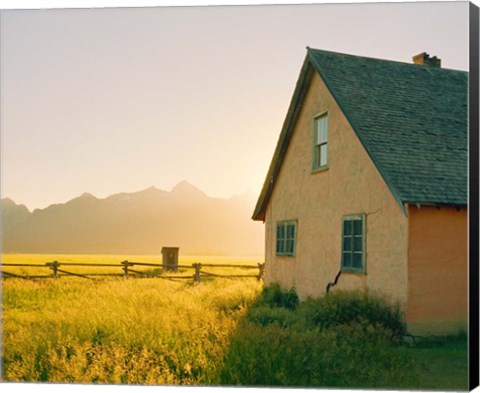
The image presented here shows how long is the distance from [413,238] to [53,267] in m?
12.0

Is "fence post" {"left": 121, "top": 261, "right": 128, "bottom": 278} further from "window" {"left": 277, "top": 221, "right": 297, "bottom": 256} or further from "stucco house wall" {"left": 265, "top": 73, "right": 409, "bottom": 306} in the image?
"window" {"left": 277, "top": 221, "right": 297, "bottom": 256}

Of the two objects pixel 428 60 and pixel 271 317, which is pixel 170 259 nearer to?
pixel 271 317

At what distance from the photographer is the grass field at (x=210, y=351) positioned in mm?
9109

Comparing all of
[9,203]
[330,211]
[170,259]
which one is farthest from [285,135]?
[9,203]

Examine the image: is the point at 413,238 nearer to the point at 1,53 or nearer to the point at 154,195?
the point at 154,195

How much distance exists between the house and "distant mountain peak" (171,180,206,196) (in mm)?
3179

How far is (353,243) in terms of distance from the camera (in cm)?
1251

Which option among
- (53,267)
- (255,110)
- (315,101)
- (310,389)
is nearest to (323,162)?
(315,101)

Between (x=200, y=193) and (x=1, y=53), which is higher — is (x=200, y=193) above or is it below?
below

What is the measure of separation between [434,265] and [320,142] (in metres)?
4.57

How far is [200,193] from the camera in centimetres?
1191

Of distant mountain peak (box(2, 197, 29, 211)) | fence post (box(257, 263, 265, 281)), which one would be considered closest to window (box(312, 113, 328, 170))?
distant mountain peak (box(2, 197, 29, 211))

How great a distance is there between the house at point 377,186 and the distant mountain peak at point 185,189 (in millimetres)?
3179

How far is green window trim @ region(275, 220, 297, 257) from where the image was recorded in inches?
610
